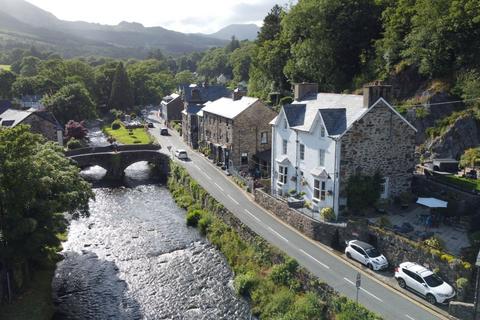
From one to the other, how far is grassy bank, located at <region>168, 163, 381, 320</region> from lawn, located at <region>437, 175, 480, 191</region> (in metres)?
16.7

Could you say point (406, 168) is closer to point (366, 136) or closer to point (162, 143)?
point (366, 136)

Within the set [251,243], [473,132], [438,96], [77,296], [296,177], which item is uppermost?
[438,96]

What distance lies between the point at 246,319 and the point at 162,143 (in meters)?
54.9

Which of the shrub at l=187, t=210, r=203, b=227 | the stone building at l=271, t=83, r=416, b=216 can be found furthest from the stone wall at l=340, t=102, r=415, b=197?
the shrub at l=187, t=210, r=203, b=227

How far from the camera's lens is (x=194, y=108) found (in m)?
76.6

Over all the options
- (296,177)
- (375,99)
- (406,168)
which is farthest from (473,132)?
(296,177)

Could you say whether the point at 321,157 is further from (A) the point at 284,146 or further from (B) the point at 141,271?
(B) the point at 141,271

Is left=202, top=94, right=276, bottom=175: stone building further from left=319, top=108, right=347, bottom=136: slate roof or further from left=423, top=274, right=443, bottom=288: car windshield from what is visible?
left=423, top=274, right=443, bottom=288: car windshield

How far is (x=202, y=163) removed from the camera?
62531mm

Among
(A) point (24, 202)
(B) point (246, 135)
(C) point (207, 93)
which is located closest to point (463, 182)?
(B) point (246, 135)

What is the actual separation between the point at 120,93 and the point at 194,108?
5936 centimetres

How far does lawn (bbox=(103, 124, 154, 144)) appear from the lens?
82.4m

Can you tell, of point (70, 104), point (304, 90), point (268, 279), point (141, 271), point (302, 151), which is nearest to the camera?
point (268, 279)

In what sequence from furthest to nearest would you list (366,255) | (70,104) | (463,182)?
(70,104), (463,182), (366,255)
